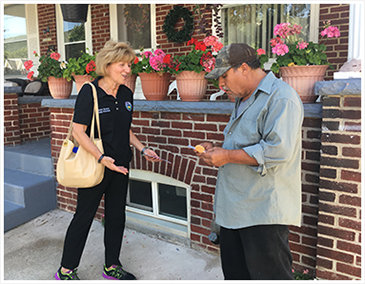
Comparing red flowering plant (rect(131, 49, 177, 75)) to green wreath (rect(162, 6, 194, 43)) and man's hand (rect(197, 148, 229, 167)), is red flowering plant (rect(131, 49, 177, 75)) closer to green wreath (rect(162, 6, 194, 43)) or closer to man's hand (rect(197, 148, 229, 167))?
man's hand (rect(197, 148, 229, 167))

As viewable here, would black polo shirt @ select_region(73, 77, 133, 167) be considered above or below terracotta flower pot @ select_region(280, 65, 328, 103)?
below

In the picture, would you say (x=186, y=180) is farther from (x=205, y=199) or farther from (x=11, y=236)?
(x=11, y=236)

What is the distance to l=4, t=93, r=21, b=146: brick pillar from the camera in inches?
210

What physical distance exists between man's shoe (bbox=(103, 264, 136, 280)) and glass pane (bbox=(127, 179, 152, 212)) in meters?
1.07

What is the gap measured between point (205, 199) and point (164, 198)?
0.67 metres

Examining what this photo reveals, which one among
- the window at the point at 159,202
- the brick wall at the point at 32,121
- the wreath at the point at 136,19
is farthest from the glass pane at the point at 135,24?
the window at the point at 159,202

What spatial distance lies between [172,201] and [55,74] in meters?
2.17

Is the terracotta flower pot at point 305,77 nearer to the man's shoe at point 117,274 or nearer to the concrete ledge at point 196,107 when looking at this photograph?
the concrete ledge at point 196,107

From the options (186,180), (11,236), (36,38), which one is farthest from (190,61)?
(36,38)

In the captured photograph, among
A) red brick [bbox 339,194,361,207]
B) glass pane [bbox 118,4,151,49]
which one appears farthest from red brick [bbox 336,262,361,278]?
glass pane [bbox 118,4,151,49]

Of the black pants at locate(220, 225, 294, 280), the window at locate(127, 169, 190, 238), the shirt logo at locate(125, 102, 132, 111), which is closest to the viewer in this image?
the black pants at locate(220, 225, 294, 280)

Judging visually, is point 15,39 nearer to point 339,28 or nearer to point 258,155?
point 339,28

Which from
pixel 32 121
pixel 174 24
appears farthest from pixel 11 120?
pixel 174 24

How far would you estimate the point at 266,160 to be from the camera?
161cm
